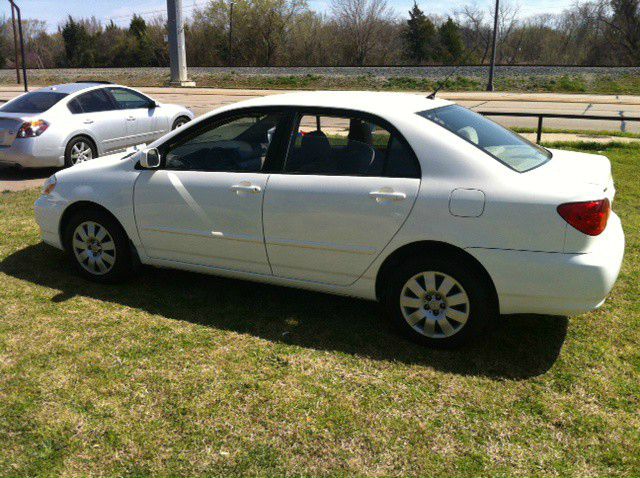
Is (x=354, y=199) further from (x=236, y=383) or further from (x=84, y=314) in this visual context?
(x=84, y=314)

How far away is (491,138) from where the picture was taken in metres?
4.11

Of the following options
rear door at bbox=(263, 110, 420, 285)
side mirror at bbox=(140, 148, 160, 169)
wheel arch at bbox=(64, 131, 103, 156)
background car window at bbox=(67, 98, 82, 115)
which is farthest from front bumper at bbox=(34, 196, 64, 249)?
background car window at bbox=(67, 98, 82, 115)

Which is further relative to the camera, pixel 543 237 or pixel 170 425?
pixel 543 237

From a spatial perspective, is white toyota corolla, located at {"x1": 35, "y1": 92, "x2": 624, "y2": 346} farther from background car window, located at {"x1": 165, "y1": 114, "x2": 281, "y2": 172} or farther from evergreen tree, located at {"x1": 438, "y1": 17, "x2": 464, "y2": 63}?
evergreen tree, located at {"x1": 438, "y1": 17, "x2": 464, "y2": 63}

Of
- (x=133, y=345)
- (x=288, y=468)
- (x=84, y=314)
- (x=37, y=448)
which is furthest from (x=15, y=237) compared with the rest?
(x=288, y=468)

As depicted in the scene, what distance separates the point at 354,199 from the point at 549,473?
1929 millimetres

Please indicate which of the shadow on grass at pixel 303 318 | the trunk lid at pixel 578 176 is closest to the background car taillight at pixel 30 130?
the shadow on grass at pixel 303 318

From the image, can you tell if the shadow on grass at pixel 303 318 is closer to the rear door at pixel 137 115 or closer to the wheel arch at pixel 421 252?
the wheel arch at pixel 421 252

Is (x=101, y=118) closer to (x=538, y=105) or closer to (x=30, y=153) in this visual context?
(x=30, y=153)

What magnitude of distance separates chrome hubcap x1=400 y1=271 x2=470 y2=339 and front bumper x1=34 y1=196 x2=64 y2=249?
3054mm

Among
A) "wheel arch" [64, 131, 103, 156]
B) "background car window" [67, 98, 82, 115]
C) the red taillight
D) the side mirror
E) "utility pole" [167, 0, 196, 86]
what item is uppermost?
"utility pole" [167, 0, 196, 86]

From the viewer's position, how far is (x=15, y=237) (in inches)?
250

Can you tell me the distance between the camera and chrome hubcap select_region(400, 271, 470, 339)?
12.4ft

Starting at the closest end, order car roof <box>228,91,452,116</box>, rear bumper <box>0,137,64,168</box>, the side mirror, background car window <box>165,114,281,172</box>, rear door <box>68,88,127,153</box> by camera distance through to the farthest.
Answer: car roof <box>228,91,452,116</box> → background car window <box>165,114,281,172</box> → the side mirror → rear bumper <box>0,137,64,168</box> → rear door <box>68,88,127,153</box>
